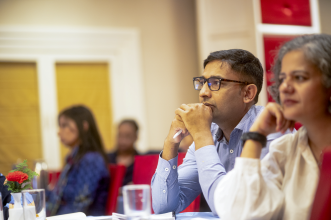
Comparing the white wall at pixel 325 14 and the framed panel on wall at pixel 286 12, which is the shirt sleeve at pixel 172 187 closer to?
the framed panel on wall at pixel 286 12

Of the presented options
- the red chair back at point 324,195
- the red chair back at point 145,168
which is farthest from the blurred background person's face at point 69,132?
the red chair back at point 324,195

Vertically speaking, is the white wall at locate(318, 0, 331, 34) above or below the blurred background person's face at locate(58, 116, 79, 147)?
above

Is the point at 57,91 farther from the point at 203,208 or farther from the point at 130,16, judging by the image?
the point at 203,208

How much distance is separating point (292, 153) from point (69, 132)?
2.41 meters

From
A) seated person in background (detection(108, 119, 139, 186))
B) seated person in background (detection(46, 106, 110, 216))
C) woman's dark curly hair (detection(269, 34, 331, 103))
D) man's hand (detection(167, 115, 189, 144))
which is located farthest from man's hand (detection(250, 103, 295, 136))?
seated person in background (detection(108, 119, 139, 186))

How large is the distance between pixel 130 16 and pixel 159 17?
401 mm

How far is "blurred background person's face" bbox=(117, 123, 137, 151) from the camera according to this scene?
4.31m

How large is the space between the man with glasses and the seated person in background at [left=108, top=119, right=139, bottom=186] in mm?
2579

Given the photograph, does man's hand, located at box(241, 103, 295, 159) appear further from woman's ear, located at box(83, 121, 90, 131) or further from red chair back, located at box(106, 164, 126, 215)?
woman's ear, located at box(83, 121, 90, 131)

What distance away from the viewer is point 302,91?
96 centimetres

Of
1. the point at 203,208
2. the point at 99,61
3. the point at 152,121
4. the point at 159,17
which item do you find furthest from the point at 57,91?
the point at 203,208

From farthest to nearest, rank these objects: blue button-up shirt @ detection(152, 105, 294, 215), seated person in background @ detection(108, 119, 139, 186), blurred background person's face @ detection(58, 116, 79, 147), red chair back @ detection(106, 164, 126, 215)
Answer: seated person in background @ detection(108, 119, 139, 186), blurred background person's face @ detection(58, 116, 79, 147), red chair back @ detection(106, 164, 126, 215), blue button-up shirt @ detection(152, 105, 294, 215)

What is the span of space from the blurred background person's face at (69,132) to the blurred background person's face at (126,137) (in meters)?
1.22

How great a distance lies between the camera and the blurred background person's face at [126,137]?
4.31 m
